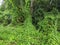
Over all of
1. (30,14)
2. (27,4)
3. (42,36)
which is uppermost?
(27,4)

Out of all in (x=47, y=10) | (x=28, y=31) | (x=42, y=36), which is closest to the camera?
(x=42, y=36)

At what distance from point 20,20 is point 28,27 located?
195cm

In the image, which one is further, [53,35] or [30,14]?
[30,14]

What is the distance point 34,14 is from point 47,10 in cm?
199

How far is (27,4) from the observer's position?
33.9 feet

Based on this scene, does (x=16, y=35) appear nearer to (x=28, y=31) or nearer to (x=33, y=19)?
(x=28, y=31)

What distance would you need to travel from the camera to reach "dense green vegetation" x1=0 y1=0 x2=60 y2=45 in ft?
23.3

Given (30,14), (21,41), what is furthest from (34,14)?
(21,41)

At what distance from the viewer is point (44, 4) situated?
38.9ft

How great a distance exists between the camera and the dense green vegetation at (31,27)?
280 inches

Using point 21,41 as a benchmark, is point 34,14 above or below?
above

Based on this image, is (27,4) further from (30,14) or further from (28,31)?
(28,31)

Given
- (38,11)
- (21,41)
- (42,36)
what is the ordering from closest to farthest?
(21,41), (42,36), (38,11)

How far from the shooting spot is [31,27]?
873cm
